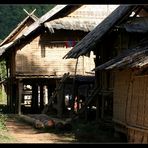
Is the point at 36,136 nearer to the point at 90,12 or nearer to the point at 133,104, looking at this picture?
the point at 133,104

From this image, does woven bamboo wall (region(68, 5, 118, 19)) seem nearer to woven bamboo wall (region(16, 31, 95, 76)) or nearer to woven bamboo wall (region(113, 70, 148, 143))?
woven bamboo wall (region(16, 31, 95, 76))

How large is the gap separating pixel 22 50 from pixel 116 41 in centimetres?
946

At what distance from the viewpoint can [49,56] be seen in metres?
23.8

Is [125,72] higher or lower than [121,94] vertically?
higher

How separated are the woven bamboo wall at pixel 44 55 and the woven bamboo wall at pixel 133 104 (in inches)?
440

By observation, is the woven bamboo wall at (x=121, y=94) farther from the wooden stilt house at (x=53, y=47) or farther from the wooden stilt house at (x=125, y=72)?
the wooden stilt house at (x=53, y=47)

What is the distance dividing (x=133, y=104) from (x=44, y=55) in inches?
519

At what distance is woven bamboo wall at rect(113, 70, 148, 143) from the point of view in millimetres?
10367

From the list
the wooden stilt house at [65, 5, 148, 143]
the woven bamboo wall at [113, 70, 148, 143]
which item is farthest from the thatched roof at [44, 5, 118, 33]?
the woven bamboo wall at [113, 70, 148, 143]

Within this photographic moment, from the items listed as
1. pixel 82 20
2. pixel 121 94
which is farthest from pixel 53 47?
pixel 121 94

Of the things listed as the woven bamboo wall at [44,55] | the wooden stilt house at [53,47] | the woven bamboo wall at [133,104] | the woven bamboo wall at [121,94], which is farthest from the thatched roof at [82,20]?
the woven bamboo wall at [133,104]

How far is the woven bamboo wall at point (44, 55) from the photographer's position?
23562mm

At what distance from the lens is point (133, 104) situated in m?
11.2

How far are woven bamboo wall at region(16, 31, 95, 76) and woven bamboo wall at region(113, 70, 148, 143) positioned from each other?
440 inches
